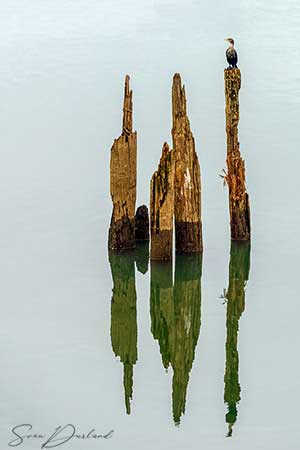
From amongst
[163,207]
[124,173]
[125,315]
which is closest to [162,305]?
[125,315]

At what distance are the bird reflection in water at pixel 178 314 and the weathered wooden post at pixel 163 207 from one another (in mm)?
286

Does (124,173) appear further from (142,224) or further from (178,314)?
(178,314)

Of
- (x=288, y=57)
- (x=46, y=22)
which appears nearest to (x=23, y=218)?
(x=288, y=57)

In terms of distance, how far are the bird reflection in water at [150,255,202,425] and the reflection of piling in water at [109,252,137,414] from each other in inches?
13.4

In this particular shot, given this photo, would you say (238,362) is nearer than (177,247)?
Yes

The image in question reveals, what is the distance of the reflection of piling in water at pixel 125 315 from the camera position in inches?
861

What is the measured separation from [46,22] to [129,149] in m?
23.8

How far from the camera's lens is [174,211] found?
25.5 meters

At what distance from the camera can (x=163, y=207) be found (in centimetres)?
2509

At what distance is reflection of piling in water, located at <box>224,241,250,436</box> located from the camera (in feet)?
67.3

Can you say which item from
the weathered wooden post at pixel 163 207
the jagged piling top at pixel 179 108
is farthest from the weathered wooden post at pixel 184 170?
the weathered wooden post at pixel 163 207

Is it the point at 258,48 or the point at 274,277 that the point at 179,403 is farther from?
the point at 258,48
